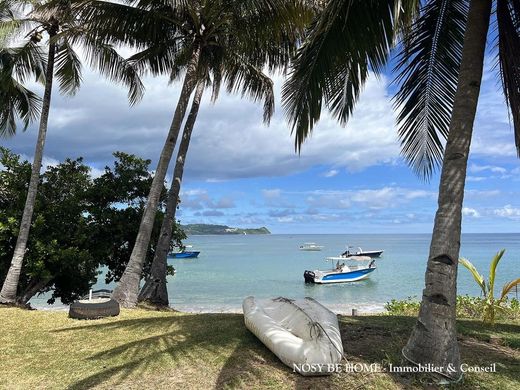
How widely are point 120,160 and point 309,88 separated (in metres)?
9.03

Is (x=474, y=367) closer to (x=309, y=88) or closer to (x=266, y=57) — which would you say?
(x=309, y=88)

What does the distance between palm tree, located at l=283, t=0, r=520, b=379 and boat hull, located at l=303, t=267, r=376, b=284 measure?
28.6m

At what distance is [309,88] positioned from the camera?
18.9 ft

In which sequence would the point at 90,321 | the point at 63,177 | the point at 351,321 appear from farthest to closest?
the point at 63,177, the point at 90,321, the point at 351,321

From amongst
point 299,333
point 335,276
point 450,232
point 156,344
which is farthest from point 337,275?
point 450,232

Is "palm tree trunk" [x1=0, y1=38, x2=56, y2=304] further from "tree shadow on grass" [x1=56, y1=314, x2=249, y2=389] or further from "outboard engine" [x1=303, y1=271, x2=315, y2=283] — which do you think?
"outboard engine" [x1=303, y1=271, x2=315, y2=283]

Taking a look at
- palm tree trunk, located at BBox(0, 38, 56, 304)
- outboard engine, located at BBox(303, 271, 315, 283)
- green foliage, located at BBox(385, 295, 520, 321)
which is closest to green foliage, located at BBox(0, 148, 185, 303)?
palm tree trunk, located at BBox(0, 38, 56, 304)

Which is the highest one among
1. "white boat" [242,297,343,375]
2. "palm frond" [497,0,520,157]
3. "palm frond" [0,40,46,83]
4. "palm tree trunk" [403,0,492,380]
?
"palm frond" [0,40,46,83]

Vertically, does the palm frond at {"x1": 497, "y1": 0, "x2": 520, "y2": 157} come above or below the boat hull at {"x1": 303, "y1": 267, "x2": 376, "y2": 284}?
above

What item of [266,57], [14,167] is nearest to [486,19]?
[266,57]

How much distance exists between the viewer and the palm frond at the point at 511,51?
15.8 feet

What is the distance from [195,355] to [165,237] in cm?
586

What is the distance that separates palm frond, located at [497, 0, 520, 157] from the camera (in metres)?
4.83

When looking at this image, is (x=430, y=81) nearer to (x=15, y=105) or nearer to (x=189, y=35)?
(x=189, y=35)
